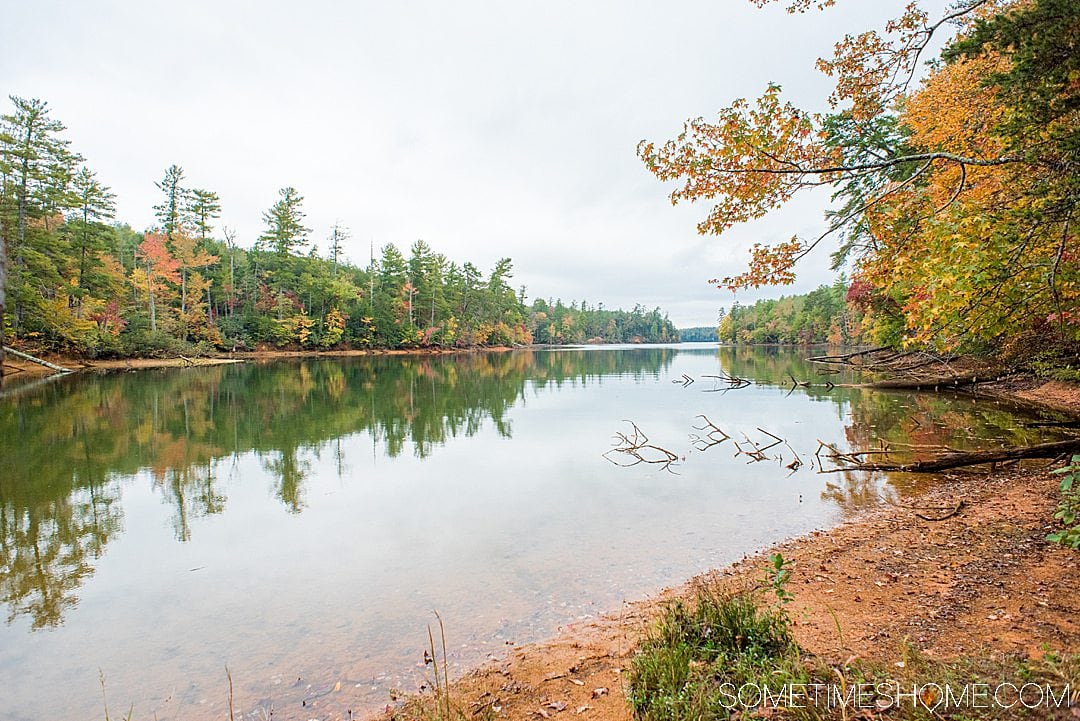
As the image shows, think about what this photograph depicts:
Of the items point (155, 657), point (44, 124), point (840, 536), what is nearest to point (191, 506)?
point (155, 657)

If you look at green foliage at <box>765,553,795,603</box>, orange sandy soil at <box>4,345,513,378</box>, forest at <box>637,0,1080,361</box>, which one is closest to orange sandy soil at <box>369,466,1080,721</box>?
green foliage at <box>765,553,795,603</box>

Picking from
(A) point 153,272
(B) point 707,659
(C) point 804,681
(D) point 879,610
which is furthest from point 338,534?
(A) point 153,272

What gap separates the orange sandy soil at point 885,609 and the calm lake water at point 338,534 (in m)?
0.60

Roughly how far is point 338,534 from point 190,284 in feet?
161

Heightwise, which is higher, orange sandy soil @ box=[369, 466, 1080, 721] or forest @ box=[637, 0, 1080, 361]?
forest @ box=[637, 0, 1080, 361]

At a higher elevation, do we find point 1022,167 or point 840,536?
point 1022,167

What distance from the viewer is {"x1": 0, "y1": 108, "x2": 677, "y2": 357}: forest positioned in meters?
31.5

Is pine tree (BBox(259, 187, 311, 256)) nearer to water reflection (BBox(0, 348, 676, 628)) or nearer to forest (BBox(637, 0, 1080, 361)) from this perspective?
water reflection (BBox(0, 348, 676, 628))

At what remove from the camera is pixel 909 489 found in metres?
8.89

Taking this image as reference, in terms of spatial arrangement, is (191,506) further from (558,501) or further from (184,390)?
(184,390)

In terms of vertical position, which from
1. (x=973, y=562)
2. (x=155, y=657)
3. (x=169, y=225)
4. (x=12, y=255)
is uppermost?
(x=169, y=225)

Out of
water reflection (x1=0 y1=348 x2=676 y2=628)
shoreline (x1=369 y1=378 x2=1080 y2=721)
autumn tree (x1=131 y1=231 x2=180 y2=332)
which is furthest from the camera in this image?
autumn tree (x1=131 y1=231 x2=180 y2=332)

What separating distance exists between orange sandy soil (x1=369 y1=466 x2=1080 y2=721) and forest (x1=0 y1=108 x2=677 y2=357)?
12.4 ft

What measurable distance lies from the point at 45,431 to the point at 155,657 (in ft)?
46.0
